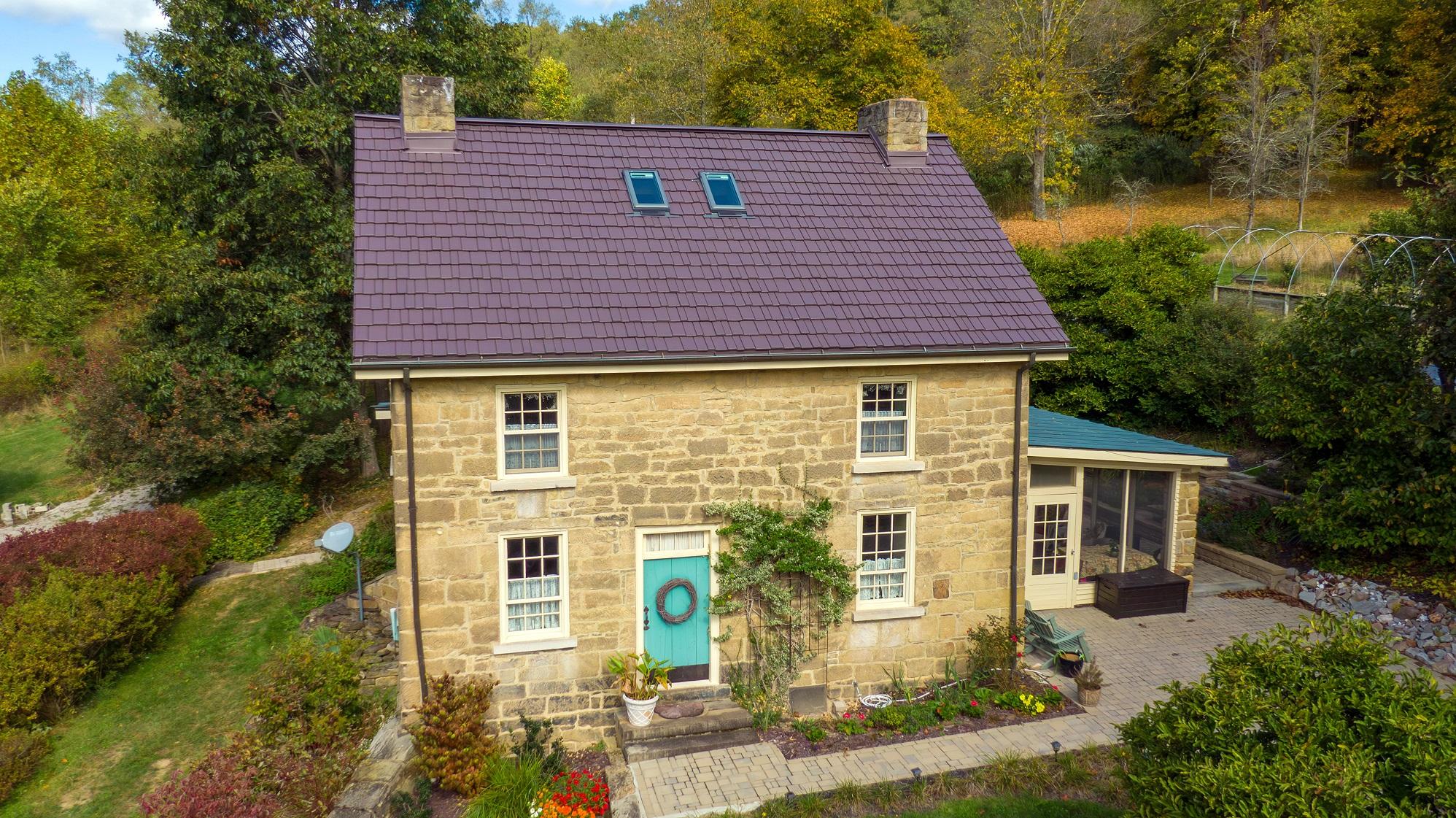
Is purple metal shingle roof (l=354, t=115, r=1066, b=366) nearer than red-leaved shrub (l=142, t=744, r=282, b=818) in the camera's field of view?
No

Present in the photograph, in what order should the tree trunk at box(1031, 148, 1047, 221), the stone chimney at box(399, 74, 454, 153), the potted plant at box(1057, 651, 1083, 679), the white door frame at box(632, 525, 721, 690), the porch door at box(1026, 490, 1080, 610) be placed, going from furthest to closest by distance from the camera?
the tree trunk at box(1031, 148, 1047, 221) → the porch door at box(1026, 490, 1080, 610) → the potted plant at box(1057, 651, 1083, 679) → the stone chimney at box(399, 74, 454, 153) → the white door frame at box(632, 525, 721, 690)

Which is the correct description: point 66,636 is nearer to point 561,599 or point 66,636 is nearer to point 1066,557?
point 561,599

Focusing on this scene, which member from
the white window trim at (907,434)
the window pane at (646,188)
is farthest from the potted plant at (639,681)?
the window pane at (646,188)

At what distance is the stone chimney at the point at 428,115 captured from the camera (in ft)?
43.5

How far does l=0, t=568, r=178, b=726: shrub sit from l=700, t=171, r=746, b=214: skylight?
11591 millimetres

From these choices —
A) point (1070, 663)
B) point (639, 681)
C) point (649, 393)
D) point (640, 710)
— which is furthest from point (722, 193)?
point (1070, 663)

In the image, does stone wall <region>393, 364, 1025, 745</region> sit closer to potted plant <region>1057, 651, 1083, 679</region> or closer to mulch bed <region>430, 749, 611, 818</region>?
mulch bed <region>430, 749, 611, 818</region>

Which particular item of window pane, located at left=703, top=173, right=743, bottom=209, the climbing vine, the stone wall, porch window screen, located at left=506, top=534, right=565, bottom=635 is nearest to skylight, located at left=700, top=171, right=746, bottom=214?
window pane, located at left=703, top=173, right=743, bottom=209

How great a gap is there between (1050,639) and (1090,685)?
1.29 m

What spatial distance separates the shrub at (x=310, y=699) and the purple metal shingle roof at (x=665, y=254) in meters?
4.18

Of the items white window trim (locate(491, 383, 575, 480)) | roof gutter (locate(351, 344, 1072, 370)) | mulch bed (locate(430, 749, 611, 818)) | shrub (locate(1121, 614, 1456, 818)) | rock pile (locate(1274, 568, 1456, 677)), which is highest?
roof gutter (locate(351, 344, 1072, 370))

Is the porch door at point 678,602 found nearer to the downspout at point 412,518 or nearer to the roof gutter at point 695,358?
the roof gutter at point 695,358

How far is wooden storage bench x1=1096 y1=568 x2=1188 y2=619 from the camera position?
50.9 ft

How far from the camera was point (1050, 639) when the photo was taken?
45.0ft
